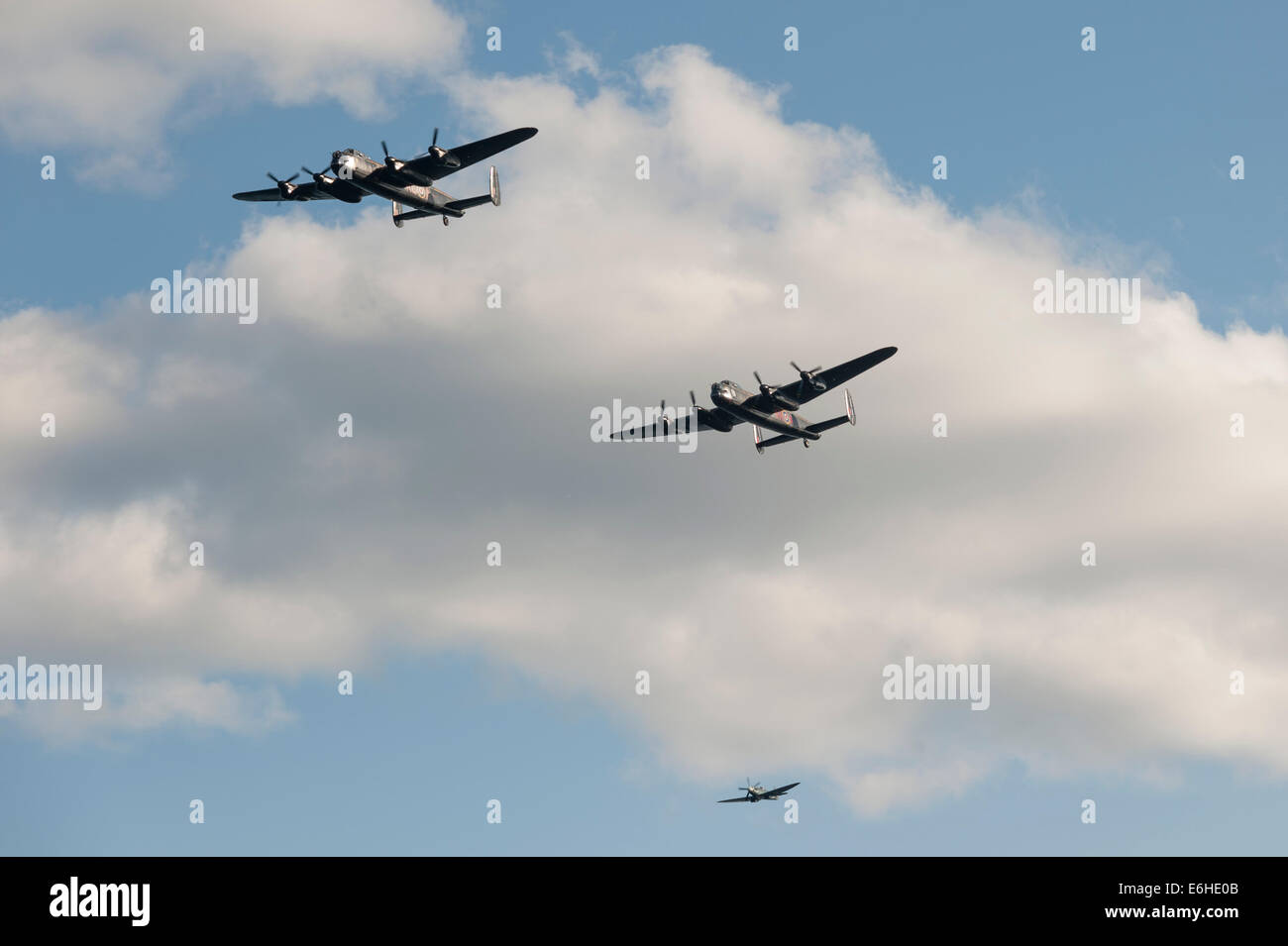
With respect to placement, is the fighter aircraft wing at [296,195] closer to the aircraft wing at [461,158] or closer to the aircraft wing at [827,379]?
the aircraft wing at [461,158]

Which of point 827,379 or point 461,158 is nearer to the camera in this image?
point 461,158

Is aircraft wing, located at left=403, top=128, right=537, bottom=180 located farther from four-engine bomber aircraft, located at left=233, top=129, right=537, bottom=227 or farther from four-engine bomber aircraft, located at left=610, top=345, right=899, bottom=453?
four-engine bomber aircraft, located at left=610, top=345, right=899, bottom=453

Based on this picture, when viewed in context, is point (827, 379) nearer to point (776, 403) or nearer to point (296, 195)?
point (776, 403)

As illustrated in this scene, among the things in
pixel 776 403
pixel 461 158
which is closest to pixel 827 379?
pixel 776 403

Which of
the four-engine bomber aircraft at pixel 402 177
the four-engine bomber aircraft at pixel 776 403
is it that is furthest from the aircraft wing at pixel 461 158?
the four-engine bomber aircraft at pixel 776 403
